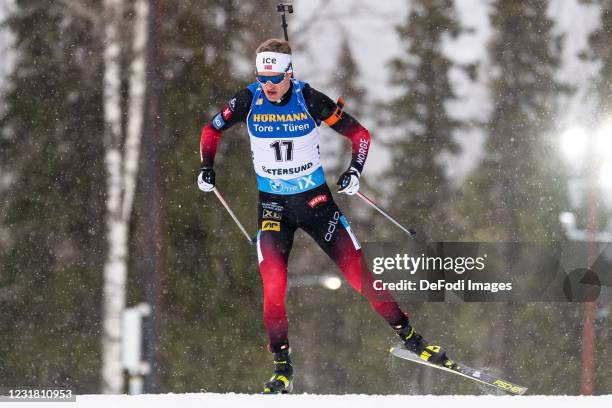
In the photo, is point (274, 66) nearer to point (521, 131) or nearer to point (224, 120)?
point (224, 120)

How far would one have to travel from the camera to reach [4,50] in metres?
8.11

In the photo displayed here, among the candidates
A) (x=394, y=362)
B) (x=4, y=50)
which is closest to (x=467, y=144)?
(x=394, y=362)

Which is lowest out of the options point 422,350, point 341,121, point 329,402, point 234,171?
point 329,402

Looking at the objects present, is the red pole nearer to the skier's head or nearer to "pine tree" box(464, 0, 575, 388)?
"pine tree" box(464, 0, 575, 388)

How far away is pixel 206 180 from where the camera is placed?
4.84m

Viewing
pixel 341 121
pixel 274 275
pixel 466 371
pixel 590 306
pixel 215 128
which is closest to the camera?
pixel 274 275

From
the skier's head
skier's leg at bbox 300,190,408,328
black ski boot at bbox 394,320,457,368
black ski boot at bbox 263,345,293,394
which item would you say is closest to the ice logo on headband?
the skier's head

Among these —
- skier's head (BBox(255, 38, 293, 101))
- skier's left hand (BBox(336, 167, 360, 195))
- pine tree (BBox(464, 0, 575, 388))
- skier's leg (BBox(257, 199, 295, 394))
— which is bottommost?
skier's leg (BBox(257, 199, 295, 394))

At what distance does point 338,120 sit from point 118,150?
3.78 meters

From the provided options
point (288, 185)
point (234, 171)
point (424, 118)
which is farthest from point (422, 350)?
point (424, 118)

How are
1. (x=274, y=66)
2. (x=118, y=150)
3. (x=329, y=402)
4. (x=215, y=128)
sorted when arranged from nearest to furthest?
(x=329, y=402)
(x=274, y=66)
(x=215, y=128)
(x=118, y=150)

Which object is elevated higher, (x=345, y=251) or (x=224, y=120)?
(x=224, y=120)

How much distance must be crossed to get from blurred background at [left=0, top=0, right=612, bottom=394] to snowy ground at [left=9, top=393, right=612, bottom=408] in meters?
3.29

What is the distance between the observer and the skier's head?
15.2 feet
